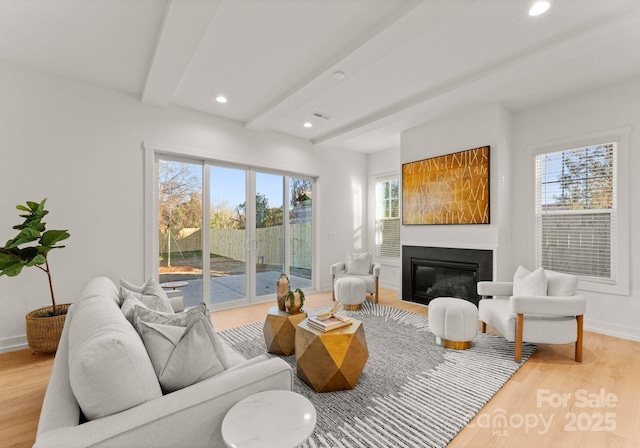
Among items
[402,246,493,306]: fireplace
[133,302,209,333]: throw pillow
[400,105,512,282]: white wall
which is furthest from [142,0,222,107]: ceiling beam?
[402,246,493,306]: fireplace

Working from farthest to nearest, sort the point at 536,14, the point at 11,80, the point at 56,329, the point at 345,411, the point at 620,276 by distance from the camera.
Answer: the point at 620,276, the point at 11,80, the point at 56,329, the point at 536,14, the point at 345,411

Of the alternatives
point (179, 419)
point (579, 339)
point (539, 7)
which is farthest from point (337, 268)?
point (179, 419)

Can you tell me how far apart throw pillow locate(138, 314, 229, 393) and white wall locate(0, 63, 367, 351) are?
274 cm

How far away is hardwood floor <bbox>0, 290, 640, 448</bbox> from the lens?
1701 millimetres

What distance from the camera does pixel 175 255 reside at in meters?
4.02

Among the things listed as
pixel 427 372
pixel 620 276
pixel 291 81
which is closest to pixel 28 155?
pixel 291 81

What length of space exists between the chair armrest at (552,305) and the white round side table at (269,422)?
2.30m

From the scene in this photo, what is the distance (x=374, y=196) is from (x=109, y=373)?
563cm

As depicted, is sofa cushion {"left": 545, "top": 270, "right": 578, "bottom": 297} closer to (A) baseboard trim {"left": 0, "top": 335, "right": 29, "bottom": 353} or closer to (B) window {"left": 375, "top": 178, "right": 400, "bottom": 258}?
(B) window {"left": 375, "top": 178, "right": 400, "bottom": 258}

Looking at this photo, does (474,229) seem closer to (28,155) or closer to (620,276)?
(620,276)

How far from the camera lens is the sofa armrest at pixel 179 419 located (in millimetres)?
870

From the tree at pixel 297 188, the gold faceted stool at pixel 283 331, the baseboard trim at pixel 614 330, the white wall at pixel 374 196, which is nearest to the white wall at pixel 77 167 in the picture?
the tree at pixel 297 188

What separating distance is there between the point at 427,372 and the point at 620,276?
266 centimetres

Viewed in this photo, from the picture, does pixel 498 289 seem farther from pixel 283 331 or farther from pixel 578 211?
pixel 283 331
